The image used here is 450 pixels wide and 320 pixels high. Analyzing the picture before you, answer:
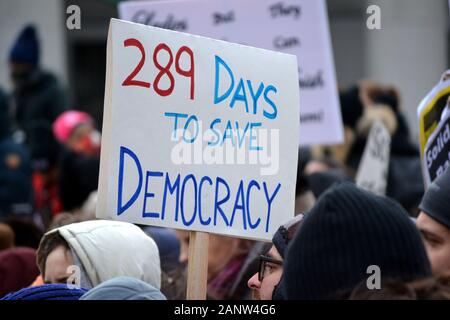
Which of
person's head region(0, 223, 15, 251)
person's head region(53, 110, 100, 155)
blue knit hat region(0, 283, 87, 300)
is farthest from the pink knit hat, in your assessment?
blue knit hat region(0, 283, 87, 300)

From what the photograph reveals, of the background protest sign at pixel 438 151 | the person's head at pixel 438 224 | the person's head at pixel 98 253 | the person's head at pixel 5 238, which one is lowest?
the person's head at pixel 5 238

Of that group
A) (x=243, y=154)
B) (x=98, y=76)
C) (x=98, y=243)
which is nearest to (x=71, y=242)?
(x=98, y=243)

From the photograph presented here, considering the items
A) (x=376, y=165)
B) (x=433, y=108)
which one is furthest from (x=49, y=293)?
(x=376, y=165)

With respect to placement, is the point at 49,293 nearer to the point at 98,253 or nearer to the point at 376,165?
the point at 98,253

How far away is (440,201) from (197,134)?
72 cm

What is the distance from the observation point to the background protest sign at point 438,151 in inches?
153

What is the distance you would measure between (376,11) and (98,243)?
4.86 feet

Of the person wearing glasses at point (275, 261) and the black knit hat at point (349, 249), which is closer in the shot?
the black knit hat at point (349, 249)

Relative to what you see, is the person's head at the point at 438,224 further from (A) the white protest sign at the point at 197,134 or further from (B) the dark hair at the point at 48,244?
(B) the dark hair at the point at 48,244

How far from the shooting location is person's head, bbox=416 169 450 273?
3.13 m

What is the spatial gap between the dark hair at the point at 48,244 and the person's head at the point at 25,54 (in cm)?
560

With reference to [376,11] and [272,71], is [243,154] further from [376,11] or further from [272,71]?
[376,11]

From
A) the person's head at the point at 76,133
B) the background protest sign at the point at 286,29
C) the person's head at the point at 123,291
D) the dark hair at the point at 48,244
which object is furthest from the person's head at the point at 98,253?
the person's head at the point at 76,133

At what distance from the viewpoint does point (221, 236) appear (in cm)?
458
